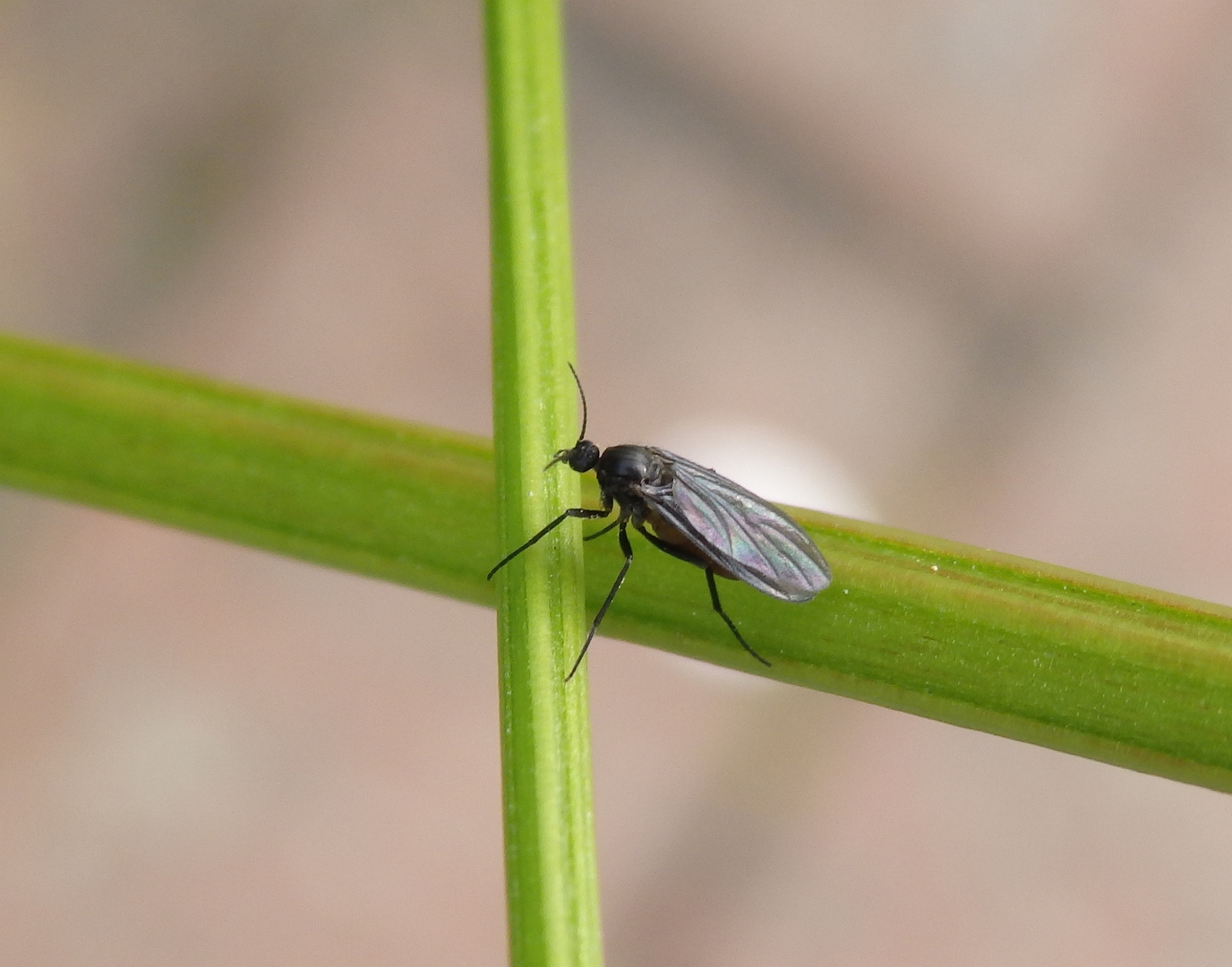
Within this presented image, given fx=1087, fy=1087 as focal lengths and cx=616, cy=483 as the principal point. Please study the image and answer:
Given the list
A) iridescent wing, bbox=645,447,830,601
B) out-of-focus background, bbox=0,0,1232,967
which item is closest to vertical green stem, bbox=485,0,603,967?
iridescent wing, bbox=645,447,830,601

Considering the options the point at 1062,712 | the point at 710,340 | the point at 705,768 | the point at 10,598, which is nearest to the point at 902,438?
the point at 710,340

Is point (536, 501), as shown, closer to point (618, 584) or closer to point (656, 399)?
point (618, 584)

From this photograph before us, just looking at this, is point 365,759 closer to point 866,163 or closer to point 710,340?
point 710,340

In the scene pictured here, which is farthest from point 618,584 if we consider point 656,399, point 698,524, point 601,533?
Result: point 656,399

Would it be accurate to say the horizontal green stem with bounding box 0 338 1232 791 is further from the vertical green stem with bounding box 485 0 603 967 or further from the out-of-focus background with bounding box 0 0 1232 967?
the out-of-focus background with bounding box 0 0 1232 967

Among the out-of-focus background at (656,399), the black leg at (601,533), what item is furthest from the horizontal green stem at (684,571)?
the out-of-focus background at (656,399)

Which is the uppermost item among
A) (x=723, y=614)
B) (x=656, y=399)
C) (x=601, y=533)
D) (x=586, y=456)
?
(x=656, y=399)
